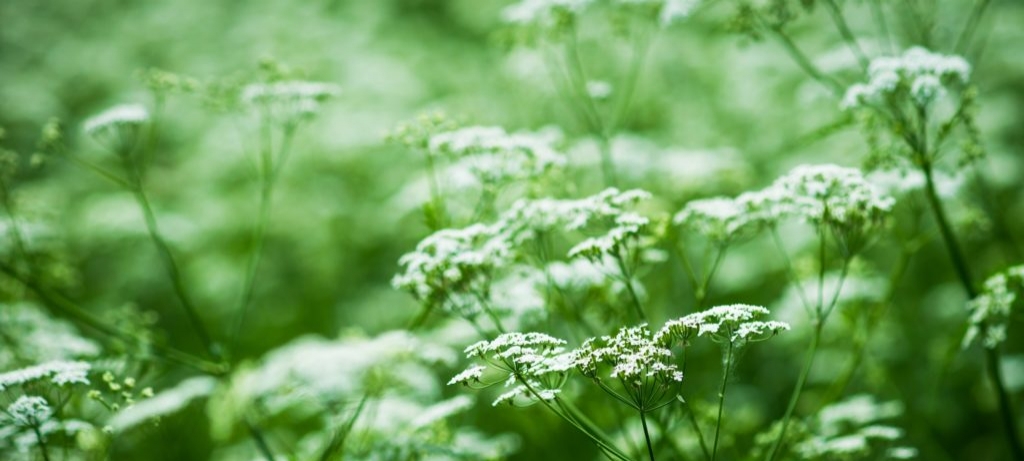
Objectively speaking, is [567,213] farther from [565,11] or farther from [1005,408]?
[1005,408]

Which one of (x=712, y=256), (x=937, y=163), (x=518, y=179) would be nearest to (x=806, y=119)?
(x=712, y=256)

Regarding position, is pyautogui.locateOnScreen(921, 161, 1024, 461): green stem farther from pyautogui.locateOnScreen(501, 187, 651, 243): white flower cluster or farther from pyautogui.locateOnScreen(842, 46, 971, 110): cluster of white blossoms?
pyautogui.locateOnScreen(501, 187, 651, 243): white flower cluster

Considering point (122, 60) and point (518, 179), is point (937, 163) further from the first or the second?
point (122, 60)

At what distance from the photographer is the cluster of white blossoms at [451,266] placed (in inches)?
171

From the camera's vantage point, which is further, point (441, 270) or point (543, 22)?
point (543, 22)

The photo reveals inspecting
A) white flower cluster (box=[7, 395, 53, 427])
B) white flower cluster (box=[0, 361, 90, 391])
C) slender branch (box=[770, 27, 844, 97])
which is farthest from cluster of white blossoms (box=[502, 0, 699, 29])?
white flower cluster (box=[7, 395, 53, 427])

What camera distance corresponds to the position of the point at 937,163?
18.6ft

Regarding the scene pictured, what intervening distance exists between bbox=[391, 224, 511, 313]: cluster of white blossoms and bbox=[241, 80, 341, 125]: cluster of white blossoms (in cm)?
172

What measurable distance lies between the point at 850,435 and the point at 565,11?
3.59m

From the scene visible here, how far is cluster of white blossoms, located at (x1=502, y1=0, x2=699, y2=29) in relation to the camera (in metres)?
5.40

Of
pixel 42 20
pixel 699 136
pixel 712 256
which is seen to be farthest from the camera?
pixel 42 20

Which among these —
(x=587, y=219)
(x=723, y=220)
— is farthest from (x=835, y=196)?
(x=587, y=219)

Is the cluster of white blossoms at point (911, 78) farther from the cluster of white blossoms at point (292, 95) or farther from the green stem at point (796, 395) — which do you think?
the cluster of white blossoms at point (292, 95)

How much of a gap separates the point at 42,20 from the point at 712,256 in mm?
14213
